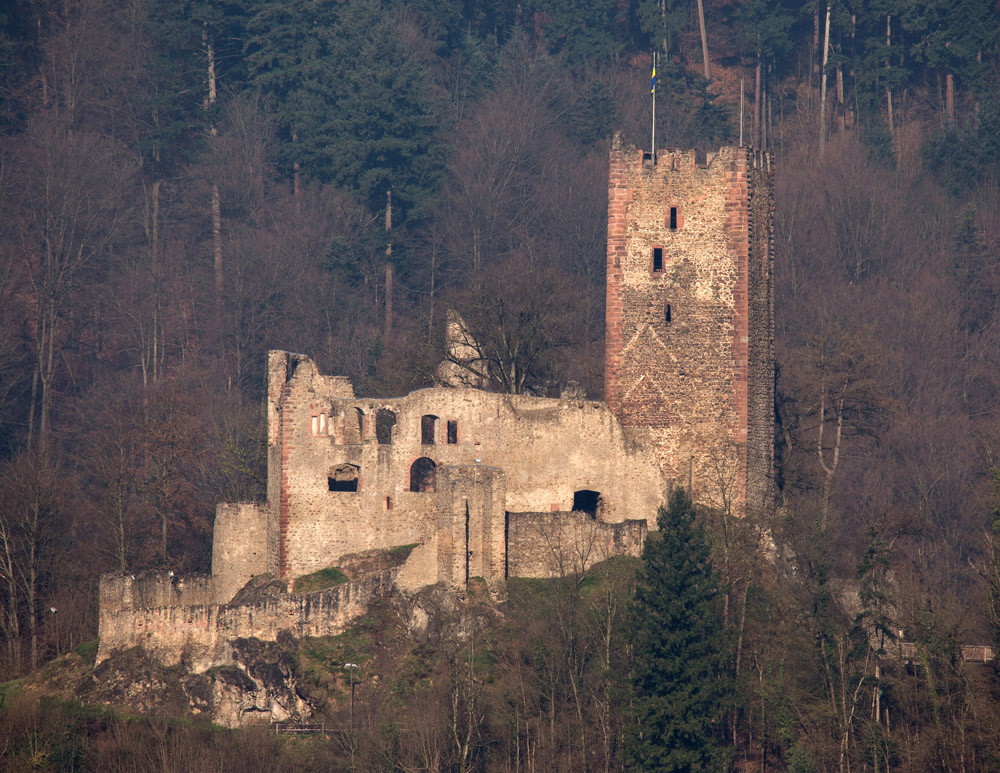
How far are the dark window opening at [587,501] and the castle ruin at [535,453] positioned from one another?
0.16ft

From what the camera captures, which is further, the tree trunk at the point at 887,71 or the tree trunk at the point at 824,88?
the tree trunk at the point at 824,88

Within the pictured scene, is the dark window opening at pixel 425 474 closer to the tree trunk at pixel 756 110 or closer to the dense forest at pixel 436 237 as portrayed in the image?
the dense forest at pixel 436 237

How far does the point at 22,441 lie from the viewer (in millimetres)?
65875

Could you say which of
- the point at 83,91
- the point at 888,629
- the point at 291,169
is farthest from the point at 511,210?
the point at 888,629

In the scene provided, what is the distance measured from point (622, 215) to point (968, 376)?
21629 mm

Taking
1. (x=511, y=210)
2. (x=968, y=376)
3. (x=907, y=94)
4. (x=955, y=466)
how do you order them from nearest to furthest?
(x=955, y=466) → (x=968, y=376) → (x=511, y=210) → (x=907, y=94)

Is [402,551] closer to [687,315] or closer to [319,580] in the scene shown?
[319,580]

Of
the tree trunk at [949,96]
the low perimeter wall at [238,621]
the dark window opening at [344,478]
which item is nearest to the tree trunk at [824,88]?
the tree trunk at [949,96]

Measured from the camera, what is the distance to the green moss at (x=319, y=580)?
153 ft

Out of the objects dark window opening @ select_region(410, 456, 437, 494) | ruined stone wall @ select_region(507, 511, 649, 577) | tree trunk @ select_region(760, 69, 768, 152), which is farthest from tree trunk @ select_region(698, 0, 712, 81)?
ruined stone wall @ select_region(507, 511, 649, 577)

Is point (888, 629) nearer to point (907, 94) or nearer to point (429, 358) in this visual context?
point (429, 358)

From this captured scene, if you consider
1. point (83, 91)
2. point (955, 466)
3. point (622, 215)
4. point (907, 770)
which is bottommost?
point (907, 770)

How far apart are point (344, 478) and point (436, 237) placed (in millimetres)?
25266

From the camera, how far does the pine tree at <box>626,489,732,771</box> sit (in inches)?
1757
